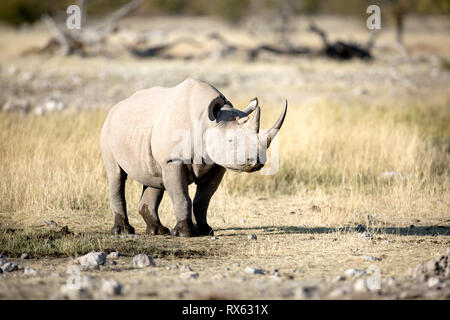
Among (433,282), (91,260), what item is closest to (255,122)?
(91,260)

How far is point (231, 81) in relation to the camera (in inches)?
823

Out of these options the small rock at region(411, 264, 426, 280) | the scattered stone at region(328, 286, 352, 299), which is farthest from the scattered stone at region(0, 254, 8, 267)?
the small rock at region(411, 264, 426, 280)

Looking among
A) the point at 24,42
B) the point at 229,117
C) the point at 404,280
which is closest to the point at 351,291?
the point at 404,280

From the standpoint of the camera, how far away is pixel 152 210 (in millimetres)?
7629

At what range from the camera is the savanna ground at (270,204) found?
5.82 m

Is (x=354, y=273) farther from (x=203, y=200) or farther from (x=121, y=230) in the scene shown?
(x=121, y=230)

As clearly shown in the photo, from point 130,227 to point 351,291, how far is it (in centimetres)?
311

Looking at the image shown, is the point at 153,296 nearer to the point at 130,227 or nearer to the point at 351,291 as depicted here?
the point at 351,291

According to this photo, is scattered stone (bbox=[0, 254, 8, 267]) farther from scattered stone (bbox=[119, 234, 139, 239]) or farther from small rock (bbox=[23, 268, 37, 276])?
scattered stone (bbox=[119, 234, 139, 239])

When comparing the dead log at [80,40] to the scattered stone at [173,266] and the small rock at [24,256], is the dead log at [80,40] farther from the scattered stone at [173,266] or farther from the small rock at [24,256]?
the scattered stone at [173,266]

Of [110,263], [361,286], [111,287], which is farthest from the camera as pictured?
[110,263]

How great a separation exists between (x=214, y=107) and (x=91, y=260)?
2.05 m

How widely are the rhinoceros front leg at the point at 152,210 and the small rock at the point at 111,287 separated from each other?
235 centimetres
